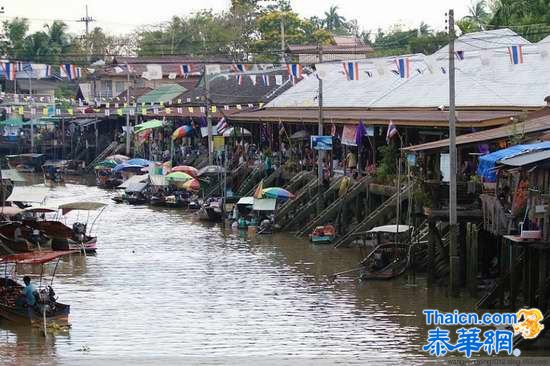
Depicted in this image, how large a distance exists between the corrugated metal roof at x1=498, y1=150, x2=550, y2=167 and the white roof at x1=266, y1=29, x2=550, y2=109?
10.1m

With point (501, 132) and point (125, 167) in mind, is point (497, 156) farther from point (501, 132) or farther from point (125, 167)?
point (125, 167)

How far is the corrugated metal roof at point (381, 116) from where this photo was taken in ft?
110

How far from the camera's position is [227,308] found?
29.1 metres

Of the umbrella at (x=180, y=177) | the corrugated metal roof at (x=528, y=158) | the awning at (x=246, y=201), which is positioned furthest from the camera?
the umbrella at (x=180, y=177)

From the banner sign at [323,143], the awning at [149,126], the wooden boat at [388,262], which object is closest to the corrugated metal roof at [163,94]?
the awning at [149,126]

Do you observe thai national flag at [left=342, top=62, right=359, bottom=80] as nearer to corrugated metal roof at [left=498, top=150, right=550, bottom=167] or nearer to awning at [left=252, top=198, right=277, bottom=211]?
awning at [left=252, top=198, right=277, bottom=211]

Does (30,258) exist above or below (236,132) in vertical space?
below

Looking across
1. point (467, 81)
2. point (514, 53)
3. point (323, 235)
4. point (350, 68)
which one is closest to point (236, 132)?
point (350, 68)

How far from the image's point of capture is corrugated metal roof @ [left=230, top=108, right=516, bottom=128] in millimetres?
33406

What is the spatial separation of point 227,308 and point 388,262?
5.36 meters

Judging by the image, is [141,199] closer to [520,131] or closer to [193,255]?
[193,255]

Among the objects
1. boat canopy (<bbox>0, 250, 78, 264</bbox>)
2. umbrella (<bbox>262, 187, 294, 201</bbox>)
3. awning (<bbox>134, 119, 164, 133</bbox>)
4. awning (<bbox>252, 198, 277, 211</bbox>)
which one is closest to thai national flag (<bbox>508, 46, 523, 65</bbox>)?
umbrella (<bbox>262, 187, 294, 201</bbox>)

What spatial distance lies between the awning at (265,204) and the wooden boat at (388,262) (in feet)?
40.5

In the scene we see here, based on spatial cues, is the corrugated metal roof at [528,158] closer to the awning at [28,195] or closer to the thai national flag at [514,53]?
the thai national flag at [514,53]
